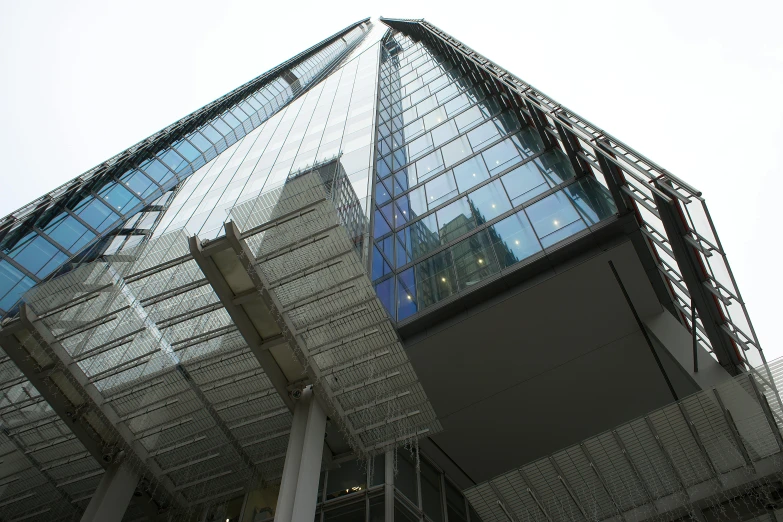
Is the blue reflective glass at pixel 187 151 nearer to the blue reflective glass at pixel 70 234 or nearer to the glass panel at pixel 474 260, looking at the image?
the blue reflective glass at pixel 70 234

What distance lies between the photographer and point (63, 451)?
14.9m

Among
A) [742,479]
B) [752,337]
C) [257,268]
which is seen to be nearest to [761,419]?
[742,479]

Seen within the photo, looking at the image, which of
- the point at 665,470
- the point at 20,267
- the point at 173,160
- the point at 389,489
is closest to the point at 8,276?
the point at 20,267

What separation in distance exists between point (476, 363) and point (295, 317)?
274 inches

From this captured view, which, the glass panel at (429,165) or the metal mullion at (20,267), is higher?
the metal mullion at (20,267)

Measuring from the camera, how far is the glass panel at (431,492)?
16.7m

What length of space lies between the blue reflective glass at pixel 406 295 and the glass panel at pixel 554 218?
14.7 ft

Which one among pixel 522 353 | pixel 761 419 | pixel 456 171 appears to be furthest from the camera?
pixel 456 171

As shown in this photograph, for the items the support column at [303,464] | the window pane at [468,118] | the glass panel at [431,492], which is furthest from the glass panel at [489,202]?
the support column at [303,464]

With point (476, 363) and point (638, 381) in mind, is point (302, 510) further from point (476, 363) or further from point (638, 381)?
point (638, 381)

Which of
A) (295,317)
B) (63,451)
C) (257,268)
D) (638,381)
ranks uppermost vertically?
(257,268)

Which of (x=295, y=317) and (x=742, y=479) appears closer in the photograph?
(x=742, y=479)

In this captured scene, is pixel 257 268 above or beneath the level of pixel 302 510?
above

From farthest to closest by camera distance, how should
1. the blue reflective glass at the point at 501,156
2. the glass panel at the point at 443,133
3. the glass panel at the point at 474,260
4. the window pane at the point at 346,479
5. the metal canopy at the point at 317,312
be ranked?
the glass panel at the point at 443,133 < the blue reflective glass at the point at 501,156 < the glass panel at the point at 474,260 < the window pane at the point at 346,479 < the metal canopy at the point at 317,312
